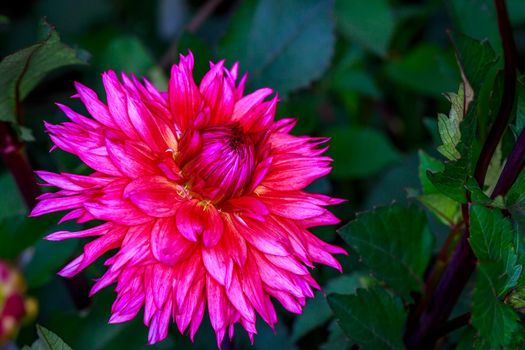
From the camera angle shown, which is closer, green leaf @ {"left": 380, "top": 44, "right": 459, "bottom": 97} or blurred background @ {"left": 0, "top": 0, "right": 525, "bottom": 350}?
blurred background @ {"left": 0, "top": 0, "right": 525, "bottom": 350}

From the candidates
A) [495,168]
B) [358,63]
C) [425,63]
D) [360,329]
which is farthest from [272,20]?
[360,329]

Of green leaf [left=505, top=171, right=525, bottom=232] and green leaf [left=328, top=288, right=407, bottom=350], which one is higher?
green leaf [left=505, top=171, right=525, bottom=232]

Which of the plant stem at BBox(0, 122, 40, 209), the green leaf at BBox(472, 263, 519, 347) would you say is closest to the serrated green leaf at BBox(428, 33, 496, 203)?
the green leaf at BBox(472, 263, 519, 347)

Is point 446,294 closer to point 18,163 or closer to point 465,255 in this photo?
point 465,255

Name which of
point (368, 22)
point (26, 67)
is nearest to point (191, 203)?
point (26, 67)

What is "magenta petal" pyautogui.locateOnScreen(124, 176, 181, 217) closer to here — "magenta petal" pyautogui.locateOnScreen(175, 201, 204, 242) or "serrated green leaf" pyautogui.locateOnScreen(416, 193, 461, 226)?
"magenta petal" pyautogui.locateOnScreen(175, 201, 204, 242)

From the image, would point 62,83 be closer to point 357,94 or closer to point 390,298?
point 357,94
